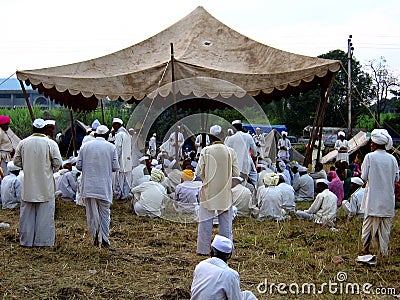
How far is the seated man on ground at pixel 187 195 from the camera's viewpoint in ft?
30.0

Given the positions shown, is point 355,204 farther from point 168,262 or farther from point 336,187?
point 168,262

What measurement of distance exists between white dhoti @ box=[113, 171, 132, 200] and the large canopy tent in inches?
57.2

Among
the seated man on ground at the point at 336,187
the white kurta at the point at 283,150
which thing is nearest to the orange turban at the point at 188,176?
the seated man on ground at the point at 336,187

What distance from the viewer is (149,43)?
12953mm

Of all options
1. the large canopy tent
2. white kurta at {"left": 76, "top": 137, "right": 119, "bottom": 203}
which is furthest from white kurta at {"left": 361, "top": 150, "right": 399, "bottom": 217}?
the large canopy tent

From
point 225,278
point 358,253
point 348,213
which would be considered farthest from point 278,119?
point 225,278

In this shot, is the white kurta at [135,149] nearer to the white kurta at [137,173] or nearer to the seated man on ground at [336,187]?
the white kurta at [137,173]

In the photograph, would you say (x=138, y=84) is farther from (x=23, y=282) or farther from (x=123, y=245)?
(x=23, y=282)

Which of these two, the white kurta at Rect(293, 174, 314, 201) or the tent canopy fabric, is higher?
the tent canopy fabric

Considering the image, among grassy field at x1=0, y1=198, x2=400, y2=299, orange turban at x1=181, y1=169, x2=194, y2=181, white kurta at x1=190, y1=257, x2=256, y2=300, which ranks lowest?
grassy field at x1=0, y1=198, x2=400, y2=299

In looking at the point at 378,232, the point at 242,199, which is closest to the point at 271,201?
the point at 242,199

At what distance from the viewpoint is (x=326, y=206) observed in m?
8.64

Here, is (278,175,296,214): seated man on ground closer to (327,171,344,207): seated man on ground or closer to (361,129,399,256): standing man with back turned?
(327,171,344,207): seated man on ground

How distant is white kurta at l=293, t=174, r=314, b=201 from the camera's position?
38.2ft
